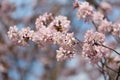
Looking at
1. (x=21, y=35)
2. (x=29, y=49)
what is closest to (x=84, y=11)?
(x=21, y=35)

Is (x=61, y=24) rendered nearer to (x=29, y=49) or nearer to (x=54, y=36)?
(x=54, y=36)

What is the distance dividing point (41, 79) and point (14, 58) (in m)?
2.85

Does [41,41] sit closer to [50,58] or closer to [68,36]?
[68,36]

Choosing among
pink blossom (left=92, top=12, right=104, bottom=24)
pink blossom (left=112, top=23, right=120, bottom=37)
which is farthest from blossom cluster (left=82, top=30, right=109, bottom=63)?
pink blossom (left=92, top=12, right=104, bottom=24)

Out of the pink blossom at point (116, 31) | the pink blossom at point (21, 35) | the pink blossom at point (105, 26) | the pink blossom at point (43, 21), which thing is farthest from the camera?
the pink blossom at point (105, 26)

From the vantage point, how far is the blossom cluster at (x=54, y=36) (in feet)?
9.54

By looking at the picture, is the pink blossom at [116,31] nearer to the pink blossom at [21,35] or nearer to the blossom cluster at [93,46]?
the blossom cluster at [93,46]

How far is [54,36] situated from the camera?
2953 mm

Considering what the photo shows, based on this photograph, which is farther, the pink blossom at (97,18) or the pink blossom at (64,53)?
the pink blossom at (97,18)

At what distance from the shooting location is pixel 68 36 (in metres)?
2.89

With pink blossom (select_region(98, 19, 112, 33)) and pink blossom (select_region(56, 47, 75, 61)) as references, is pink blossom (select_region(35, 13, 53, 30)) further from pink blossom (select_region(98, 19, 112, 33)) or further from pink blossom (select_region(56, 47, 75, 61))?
pink blossom (select_region(98, 19, 112, 33))

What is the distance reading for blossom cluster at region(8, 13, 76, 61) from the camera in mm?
2908

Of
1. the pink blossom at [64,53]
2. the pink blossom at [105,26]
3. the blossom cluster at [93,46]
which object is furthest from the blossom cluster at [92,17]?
the pink blossom at [64,53]

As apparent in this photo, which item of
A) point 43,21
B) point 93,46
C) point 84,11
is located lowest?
point 93,46
